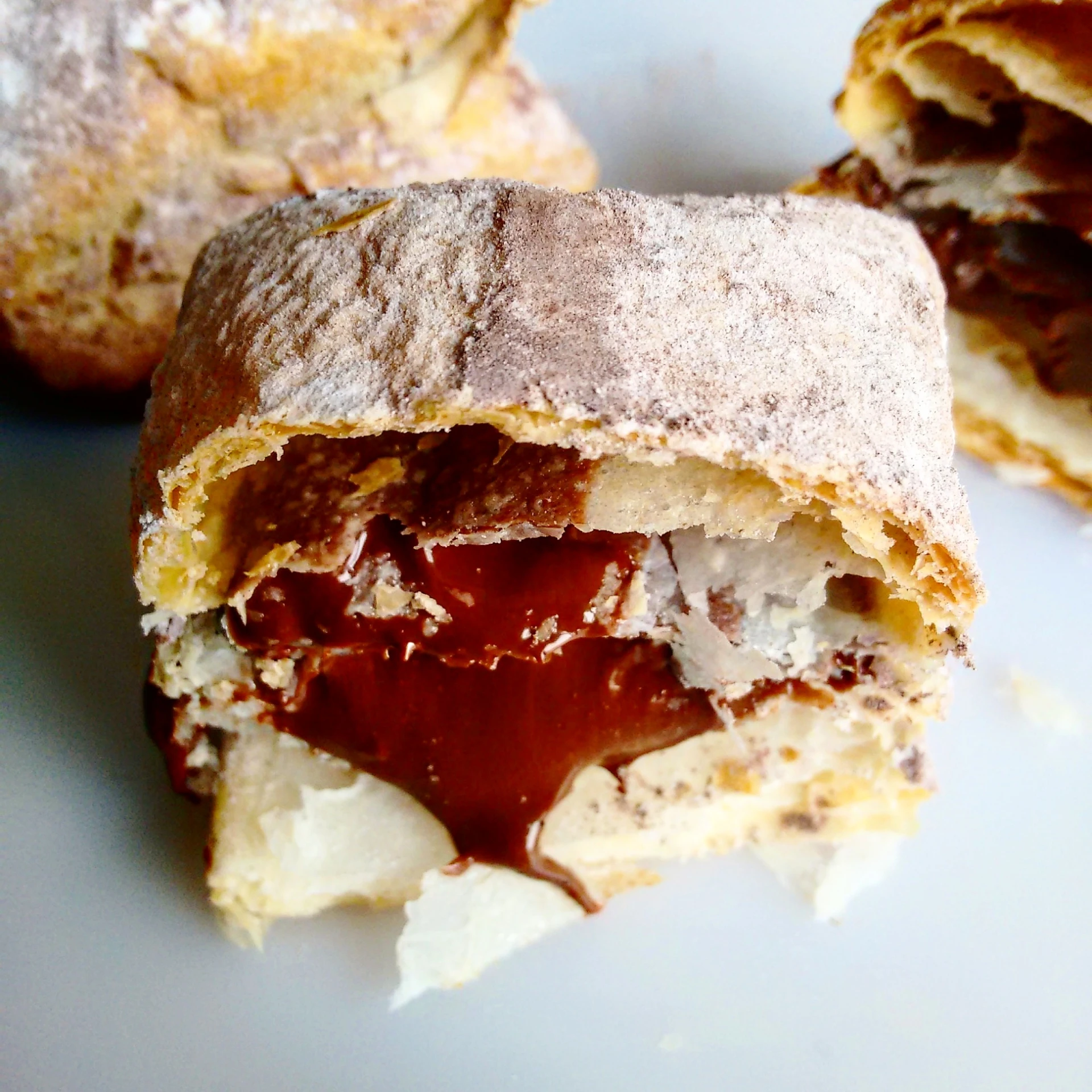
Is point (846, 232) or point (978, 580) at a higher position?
point (846, 232)

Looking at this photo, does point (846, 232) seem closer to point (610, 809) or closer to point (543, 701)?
point (543, 701)

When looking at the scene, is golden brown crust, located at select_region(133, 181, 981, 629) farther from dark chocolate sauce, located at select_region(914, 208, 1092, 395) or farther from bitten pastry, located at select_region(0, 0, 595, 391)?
dark chocolate sauce, located at select_region(914, 208, 1092, 395)

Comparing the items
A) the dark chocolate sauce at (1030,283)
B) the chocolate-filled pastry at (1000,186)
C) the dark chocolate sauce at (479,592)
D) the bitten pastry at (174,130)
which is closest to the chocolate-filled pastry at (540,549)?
the dark chocolate sauce at (479,592)

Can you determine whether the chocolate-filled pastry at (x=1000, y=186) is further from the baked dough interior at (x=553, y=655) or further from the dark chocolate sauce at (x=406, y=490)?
the dark chocolate sauce at (x=406, y=490)

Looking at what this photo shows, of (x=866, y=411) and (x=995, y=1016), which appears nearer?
(x=866, y=411)

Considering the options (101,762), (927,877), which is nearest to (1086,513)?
(927,877)

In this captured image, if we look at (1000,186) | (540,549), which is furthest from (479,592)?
(1000,186)

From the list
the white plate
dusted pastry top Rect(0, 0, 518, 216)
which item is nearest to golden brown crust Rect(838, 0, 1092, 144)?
dusted pastry top Rect(0, 0, 518, 216)
